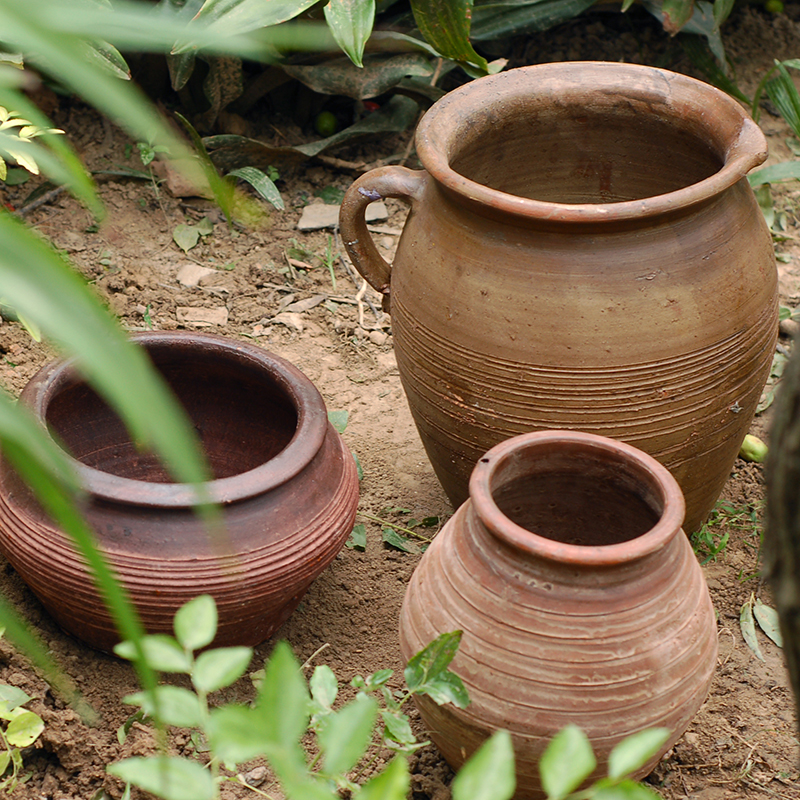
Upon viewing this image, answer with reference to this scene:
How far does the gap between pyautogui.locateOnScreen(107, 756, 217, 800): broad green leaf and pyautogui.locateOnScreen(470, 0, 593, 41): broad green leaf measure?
3.60m

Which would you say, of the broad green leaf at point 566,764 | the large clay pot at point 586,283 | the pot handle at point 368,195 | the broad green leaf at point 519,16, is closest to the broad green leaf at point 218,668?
the broad green leaf at point 566,764

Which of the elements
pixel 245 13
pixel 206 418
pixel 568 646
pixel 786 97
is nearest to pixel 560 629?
pixel 568 646

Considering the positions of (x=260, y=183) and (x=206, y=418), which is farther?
(x=260, y=183)

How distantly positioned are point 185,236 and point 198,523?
6.69 ft

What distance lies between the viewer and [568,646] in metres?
1.56

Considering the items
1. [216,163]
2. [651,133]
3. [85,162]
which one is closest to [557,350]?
[651,133]

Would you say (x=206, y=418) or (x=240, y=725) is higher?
(x=240, y=725)

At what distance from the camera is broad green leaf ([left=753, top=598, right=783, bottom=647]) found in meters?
2.32

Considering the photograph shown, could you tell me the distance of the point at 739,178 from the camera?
6.66ft

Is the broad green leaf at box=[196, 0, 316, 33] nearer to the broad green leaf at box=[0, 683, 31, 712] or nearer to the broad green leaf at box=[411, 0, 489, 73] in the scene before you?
the broad green leaf at box=[411, 0, 489, 73]

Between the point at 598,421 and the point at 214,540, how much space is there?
2.80ft

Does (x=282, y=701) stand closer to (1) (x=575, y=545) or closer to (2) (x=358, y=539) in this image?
(1) (x=575, y=545)

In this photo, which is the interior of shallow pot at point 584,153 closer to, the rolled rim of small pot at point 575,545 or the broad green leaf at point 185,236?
the rolled rim of small pot at point 575,545

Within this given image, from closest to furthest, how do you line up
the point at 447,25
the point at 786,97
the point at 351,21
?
the point at 351,21 < the point at 447,25 < the point at 786,97
